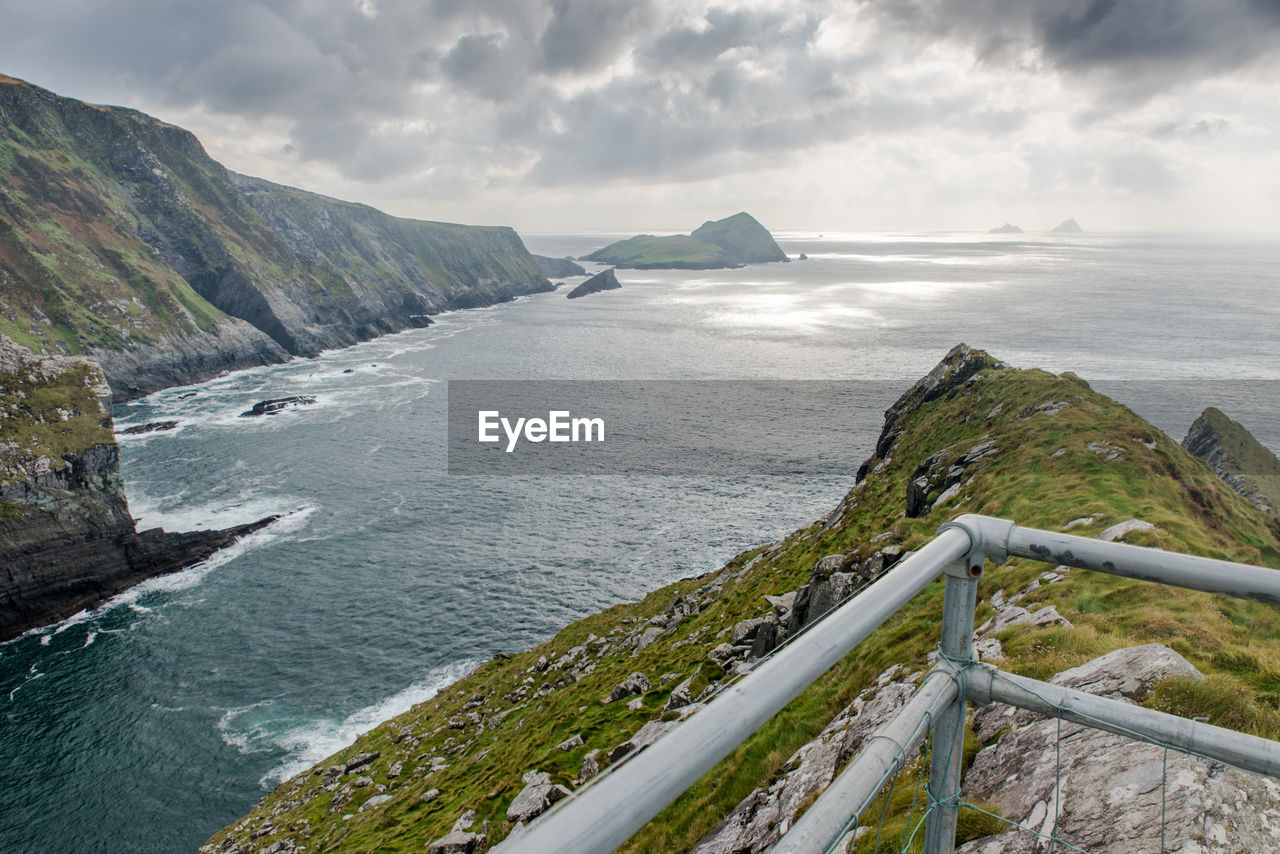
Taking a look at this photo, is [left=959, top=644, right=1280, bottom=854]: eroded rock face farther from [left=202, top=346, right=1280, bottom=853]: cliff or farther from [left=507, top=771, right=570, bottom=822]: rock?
[left=507, top=771, right=570, bottom=822]: rock

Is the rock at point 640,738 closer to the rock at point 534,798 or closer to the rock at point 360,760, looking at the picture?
the rock at point 534,798

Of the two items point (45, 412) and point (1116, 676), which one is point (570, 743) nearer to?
point (1116, 676)

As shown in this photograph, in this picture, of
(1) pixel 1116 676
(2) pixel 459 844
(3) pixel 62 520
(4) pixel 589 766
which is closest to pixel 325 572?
(3) pixel 62 520

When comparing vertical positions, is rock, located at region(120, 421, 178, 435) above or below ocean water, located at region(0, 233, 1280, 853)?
above

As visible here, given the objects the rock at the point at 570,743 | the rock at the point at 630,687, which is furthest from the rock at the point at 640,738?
the rock at the point at 630,687

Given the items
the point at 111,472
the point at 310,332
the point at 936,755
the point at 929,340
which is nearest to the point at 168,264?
the point at 310,332

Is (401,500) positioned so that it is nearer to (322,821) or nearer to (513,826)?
(322,821)

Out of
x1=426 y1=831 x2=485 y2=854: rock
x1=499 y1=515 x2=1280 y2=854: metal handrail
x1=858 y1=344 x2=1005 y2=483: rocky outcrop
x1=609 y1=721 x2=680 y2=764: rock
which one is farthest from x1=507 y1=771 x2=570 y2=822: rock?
x1=858 y1=344 x2=1005 y2=483: rocky outcrop
